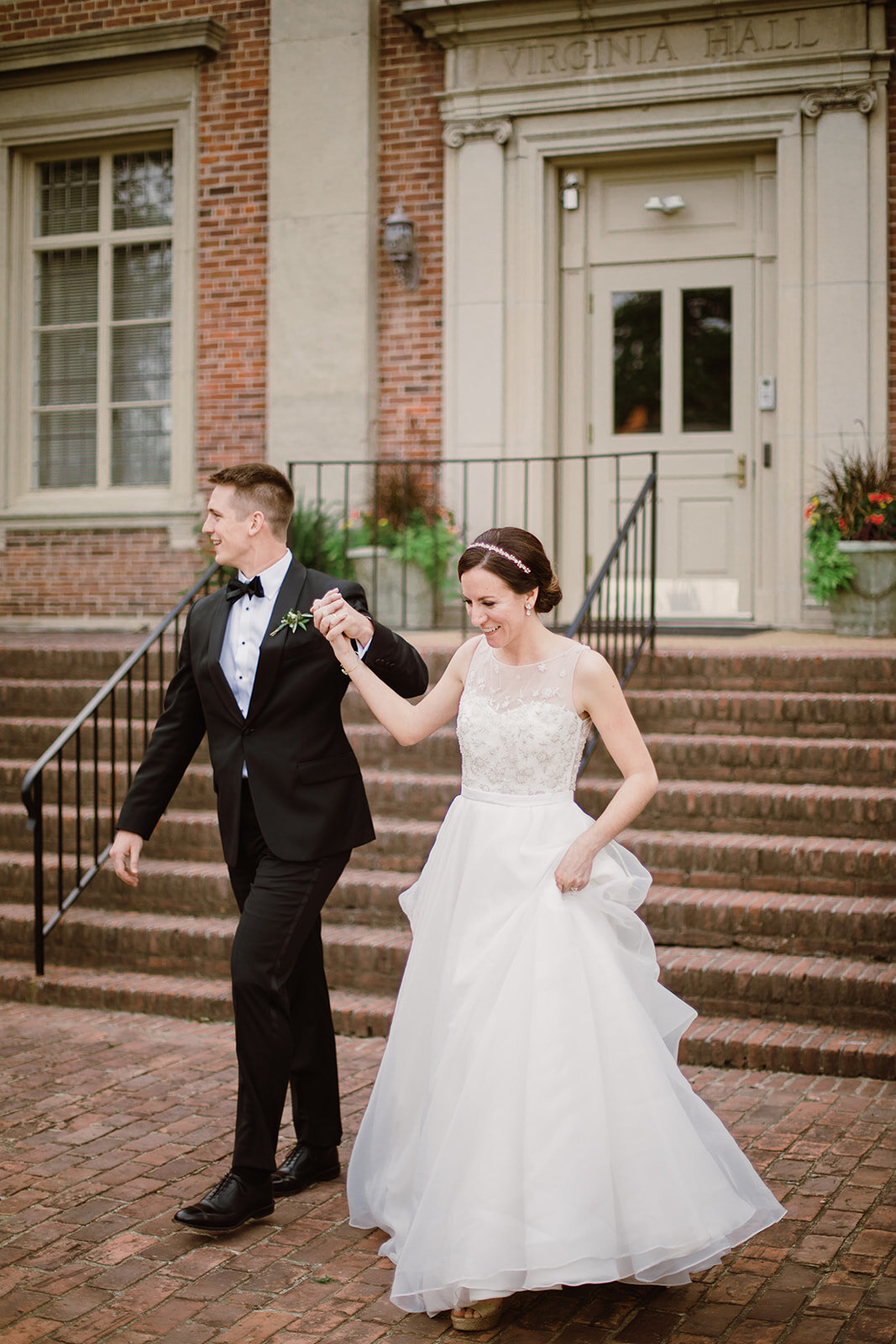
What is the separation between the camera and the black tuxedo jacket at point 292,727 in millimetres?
3795

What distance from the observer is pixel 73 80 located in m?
10.8

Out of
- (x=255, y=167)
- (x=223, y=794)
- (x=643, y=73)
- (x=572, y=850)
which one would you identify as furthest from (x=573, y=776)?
(x=255, y=167)

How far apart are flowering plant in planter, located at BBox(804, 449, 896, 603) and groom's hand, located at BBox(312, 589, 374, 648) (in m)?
5.48

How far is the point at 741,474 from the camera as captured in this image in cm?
958

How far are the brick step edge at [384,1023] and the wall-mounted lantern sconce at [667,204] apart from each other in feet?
20.0

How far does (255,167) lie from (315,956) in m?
7.73

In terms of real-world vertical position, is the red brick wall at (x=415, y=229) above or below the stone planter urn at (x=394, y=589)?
above

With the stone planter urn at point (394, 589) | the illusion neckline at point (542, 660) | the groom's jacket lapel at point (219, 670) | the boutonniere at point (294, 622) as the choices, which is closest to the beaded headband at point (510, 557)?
the illusion neckline at point (542, 660)

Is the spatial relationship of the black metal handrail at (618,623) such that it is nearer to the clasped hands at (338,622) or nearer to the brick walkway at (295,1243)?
the brick walkway at (295,1243)

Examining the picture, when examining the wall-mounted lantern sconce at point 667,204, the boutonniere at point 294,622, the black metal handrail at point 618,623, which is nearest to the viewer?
the boutonniere at point 294,622

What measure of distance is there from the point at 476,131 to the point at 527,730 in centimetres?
722

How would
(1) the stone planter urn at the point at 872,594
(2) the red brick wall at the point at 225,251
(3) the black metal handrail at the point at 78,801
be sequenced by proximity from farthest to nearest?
(2) the red brick wall at the point at 225,251 → (1) the stone planter urn at the point at 872,594 → (3) the black metal handrail at the point at 78,801

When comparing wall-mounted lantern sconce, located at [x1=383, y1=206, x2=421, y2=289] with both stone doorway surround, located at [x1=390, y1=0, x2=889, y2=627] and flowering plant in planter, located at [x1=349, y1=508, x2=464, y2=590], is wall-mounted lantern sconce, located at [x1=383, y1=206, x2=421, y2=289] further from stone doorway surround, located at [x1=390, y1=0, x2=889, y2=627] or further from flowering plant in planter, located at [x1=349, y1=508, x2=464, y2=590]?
flowering plant in planter, located at [x1=349, y1=508, x2=464, y2=590]

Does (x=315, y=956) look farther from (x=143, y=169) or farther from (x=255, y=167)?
(x=143, y=169)
